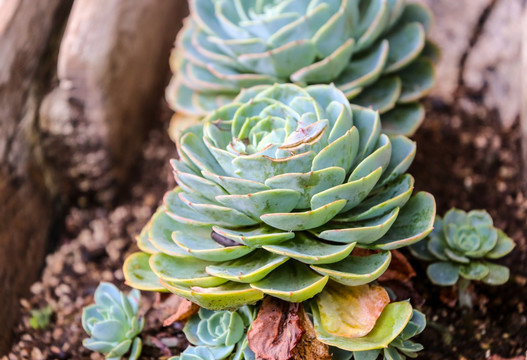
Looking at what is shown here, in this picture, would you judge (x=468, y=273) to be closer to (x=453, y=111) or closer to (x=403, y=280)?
(x=403, y=280)

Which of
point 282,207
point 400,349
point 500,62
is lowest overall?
point 400,349

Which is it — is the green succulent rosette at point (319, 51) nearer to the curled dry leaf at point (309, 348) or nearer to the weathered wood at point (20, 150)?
the weathered wood at point (20, 150)

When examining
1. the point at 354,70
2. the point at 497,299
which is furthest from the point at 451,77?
the point at 497,299

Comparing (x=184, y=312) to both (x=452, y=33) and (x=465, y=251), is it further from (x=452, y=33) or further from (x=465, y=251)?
(x=452, y=33)

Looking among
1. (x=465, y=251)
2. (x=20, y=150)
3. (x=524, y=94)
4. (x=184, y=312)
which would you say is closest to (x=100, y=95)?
(x=20, y=150)

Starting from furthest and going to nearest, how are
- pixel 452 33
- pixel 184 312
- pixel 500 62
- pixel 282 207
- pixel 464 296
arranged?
pixel 452 33
pixel 500 62
pixel 464 296
pixel 184 312
pixel 282 207

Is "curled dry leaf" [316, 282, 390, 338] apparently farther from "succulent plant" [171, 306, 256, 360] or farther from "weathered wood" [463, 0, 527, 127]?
"weathered wood" [463, 0, 527, 127]

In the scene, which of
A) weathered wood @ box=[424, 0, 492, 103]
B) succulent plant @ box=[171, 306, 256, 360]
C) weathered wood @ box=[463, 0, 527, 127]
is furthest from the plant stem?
weathered wood @ box=[424, 0, 492, 103]
